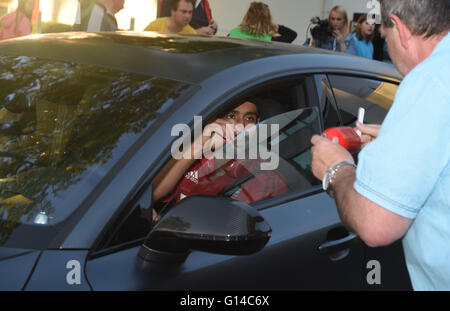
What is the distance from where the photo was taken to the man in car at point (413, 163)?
3.77ft

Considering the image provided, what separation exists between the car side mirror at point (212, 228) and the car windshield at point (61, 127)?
24cm

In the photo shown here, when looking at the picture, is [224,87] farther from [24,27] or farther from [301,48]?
[24,27]

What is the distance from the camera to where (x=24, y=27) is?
543cm

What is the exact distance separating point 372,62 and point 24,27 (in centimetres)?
403

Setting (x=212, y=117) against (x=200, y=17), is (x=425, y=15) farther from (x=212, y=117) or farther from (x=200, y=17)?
(x=200, y=17)

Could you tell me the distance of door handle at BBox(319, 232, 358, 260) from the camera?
1837 mm

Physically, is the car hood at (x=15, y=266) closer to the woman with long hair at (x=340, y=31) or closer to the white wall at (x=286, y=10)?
the woman with long hair at (x=340, y=31)

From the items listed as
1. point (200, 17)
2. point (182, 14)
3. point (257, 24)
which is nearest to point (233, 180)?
point (182, 14)

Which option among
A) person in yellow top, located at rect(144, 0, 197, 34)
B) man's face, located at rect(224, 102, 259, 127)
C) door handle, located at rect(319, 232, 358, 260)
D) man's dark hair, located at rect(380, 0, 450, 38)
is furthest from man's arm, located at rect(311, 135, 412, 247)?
person in yellow top, located at rect(144, 0, 197, 34)

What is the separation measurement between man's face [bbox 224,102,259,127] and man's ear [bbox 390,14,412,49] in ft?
2.67

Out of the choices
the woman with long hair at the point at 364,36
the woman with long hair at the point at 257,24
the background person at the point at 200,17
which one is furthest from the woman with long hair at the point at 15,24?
the woman with long hair at the point at 364,36

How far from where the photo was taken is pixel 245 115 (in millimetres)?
2193

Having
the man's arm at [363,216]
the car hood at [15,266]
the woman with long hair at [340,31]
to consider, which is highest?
the woman with long hair at [340,31]

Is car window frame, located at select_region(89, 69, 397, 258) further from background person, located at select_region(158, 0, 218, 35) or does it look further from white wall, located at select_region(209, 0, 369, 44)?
white wall, located at select_region(209, 0, 369, 44)
